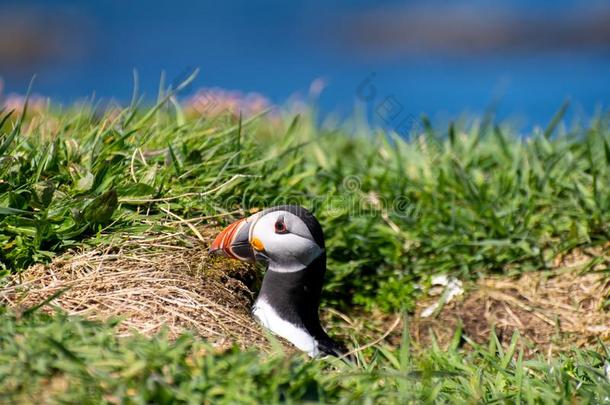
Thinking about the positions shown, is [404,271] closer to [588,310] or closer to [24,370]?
[588,310]

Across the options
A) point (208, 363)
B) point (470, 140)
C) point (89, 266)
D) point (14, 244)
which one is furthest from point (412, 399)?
point (470, 140)

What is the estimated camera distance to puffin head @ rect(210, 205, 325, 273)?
135 inches

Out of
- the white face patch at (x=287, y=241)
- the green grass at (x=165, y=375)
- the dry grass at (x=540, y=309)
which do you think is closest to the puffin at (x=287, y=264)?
the white face patch at (x=287, y=241)

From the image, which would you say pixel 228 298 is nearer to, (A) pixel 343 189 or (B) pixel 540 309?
Result: (A) pixel 343 189

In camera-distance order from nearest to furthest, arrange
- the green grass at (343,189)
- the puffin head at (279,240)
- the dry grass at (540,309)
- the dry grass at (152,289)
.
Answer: the dry grass at (152,289) < the puffin head at (279,240) < the green grass at (343,189) < the dry grass at (540,309)

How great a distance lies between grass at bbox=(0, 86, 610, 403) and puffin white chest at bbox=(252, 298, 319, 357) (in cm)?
18

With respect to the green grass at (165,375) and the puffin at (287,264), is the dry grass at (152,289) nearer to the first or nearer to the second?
the puffin at (287,264)

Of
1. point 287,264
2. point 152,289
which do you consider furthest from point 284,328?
point 152,289

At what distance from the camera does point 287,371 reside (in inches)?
97.3

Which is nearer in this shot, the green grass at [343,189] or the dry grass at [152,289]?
the dry grass at [152,289]

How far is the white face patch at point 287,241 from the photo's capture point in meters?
3.41

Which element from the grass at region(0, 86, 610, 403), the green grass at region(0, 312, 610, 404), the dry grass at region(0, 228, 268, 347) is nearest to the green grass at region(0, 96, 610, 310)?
the grass at region(0, 86, 610, 403)

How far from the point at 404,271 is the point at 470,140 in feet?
4.32

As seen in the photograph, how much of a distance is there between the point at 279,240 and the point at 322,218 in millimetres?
1079
